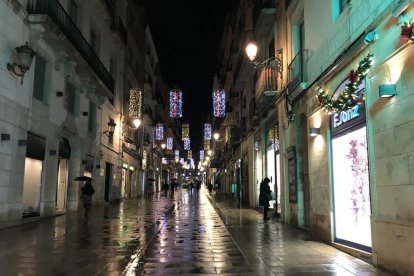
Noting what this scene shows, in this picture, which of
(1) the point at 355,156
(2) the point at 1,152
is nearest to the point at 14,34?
(2) the point at 1,152

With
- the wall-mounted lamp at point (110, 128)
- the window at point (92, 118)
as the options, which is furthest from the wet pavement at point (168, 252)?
the wall-mounted lamp at point (110, 128)

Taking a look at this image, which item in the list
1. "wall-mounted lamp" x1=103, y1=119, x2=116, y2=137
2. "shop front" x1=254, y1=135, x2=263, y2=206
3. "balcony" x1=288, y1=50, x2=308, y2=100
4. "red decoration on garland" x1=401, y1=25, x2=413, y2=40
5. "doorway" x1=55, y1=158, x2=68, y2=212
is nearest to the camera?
"red decoration on garland" x1=401, y1=25, x2=413, y2=40

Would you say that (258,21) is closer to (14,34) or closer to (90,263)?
(14,34)

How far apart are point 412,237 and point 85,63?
1794 centimetres

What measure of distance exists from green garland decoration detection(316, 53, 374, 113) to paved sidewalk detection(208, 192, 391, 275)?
3.01 m

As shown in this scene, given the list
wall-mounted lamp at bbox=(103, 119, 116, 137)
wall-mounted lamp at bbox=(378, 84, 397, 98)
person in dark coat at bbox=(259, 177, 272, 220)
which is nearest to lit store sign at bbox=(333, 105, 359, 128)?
wall-mounted lamp at bbox=(378, 84, 397, 98)

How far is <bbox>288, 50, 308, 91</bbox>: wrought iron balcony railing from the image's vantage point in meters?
13.3

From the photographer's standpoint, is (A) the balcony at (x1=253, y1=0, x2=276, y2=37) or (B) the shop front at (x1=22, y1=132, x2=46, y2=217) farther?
(A) the balcony at (x1=253, y1=0, x2=276, y2=37)

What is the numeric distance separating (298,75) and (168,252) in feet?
23.7

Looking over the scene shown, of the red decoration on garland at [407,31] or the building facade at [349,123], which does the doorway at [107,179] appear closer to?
the building facade at [349,123]

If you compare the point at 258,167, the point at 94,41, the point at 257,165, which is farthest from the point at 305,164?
the point at 94,41

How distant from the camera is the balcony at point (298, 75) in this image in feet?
43.3

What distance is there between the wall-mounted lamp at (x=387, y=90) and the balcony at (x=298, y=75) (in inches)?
223

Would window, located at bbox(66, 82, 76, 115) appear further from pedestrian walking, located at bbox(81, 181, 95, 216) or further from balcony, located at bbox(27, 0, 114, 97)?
pedestrian walking, located at bbox(81, 181, 95, 216)
